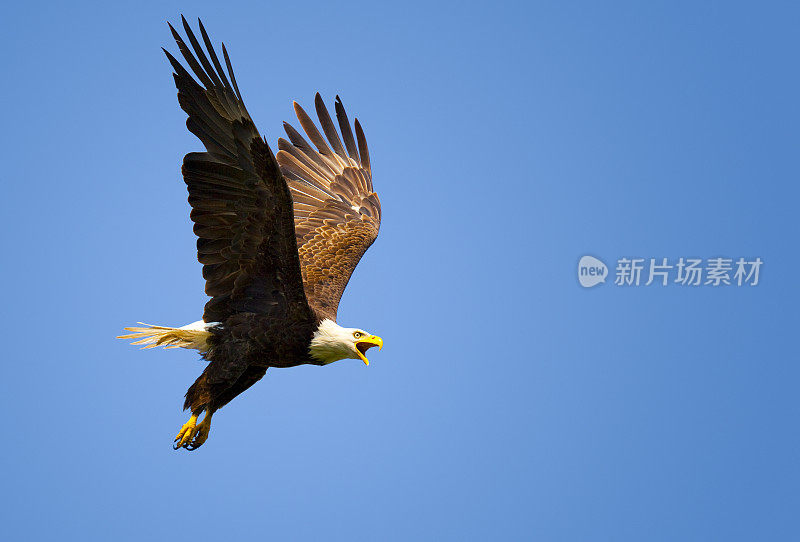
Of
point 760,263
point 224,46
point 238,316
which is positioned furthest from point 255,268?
point 760,263

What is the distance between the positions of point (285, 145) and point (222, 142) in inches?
125

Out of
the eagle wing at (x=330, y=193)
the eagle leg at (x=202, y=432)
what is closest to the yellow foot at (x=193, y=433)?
the eagle leg at (x=202, y=432)

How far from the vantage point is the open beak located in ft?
28.6

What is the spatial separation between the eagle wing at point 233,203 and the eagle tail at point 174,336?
0.18m

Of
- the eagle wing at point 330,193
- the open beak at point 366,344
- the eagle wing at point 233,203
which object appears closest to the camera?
the eagle wing at point 233,203

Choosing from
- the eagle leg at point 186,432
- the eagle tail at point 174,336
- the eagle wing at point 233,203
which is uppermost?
the eagle wing at point 233,203

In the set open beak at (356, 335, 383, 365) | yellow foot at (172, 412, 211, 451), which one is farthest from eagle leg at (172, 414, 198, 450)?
open beak at (356, 335, 383, 365)

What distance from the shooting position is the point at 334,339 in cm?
876

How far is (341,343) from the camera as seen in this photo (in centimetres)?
874

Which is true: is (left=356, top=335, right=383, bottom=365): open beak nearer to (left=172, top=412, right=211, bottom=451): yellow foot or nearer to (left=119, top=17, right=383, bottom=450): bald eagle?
(left=119, top=17, right=383, bottom=450): bald eagle

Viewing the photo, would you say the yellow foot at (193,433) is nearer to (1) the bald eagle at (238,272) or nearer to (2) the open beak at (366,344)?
(1) the bald eagle at (238,272)

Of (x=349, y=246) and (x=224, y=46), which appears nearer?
(x=224, y=46)

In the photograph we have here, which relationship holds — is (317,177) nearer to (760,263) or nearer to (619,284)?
(619,284)

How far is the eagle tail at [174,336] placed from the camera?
882cm
